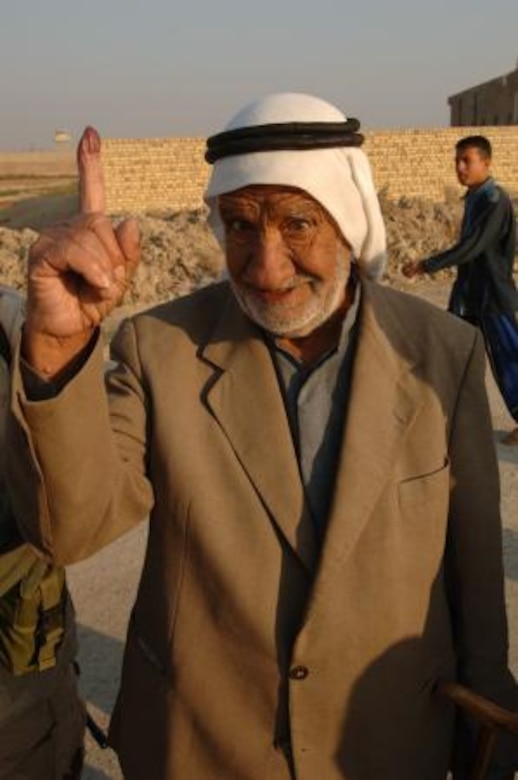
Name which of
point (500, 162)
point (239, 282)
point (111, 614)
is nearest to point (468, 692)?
point (239, 282)

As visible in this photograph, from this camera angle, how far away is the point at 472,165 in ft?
18.2

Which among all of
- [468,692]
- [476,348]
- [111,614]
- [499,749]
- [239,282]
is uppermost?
[239,282]

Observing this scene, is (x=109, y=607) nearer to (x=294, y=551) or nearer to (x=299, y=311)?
(x=294, y=551)

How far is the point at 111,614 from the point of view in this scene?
3.91m

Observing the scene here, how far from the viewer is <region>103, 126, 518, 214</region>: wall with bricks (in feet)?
82.0

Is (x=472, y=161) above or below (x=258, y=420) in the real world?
above

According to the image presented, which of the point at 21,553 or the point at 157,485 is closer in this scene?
the point at 157,485

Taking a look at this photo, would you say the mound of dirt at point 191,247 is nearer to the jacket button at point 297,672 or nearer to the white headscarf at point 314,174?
the white headscarf at point 314,174

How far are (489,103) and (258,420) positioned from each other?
3953 centimetres

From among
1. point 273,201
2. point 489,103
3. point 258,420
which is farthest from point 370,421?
point 489,103

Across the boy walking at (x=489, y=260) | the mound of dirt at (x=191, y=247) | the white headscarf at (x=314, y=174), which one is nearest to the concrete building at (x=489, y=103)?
the mound of dirt at (x=191, y=247)

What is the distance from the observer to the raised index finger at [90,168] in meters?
1.43

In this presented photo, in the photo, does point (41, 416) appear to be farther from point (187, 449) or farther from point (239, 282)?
point (239, 282)

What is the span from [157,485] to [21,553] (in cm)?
38
